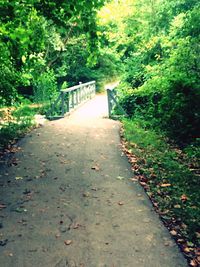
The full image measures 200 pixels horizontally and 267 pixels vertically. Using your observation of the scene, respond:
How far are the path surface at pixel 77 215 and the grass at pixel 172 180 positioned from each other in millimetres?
225

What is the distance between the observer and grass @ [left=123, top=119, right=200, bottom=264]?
4.95 m

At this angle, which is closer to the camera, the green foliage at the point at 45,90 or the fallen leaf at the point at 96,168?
the fallen leaf at the point at 96,168

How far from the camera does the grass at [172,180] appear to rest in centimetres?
495

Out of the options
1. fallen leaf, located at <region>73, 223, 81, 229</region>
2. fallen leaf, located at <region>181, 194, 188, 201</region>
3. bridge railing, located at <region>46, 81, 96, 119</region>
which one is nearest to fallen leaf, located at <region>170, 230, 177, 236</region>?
fallen leaf, located at <region>181, 194, 188, 201</region>

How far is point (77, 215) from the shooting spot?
5.32 m

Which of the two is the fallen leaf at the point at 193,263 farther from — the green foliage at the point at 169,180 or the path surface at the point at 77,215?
the green foliage at the point at 169,180

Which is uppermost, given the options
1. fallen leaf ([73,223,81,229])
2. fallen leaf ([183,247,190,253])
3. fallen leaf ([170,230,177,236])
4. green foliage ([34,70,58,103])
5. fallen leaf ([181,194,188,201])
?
green foliage ([34,70,58,103])

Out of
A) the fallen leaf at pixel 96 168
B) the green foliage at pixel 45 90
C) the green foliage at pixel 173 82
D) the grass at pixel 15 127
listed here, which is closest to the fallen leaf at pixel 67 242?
the fallen leaf at pixel 96 168

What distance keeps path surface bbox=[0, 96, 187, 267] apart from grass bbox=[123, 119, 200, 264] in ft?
0.74

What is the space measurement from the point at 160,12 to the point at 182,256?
17.1 meters

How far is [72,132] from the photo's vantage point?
1168cm

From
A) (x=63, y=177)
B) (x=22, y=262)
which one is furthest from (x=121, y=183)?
(x=22, y=262)

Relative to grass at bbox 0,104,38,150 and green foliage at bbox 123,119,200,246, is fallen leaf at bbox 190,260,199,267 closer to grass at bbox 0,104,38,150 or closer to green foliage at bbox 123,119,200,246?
green foliage at bbox 123,119,200,246

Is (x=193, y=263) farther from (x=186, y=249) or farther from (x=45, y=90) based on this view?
(x=45, y=90)
